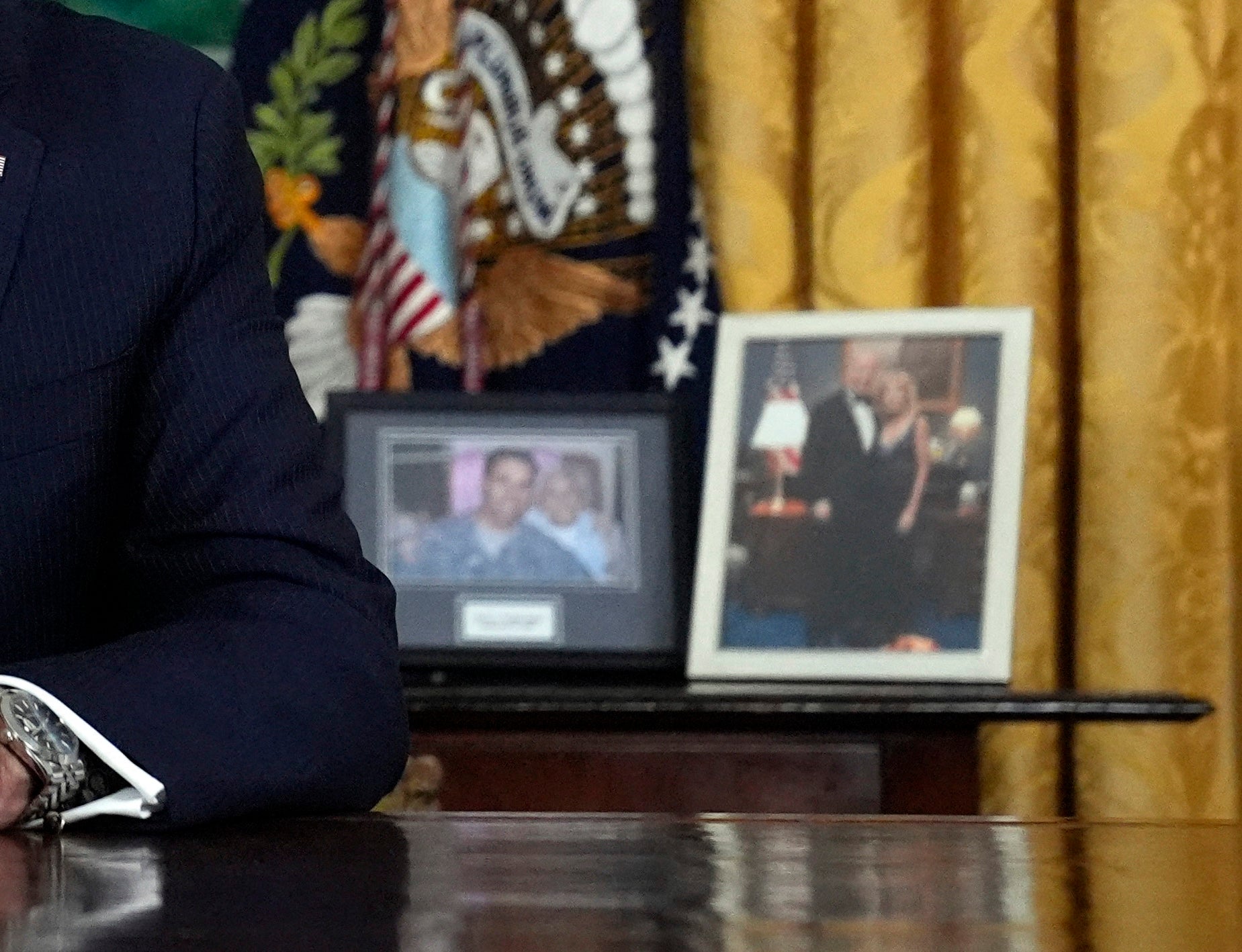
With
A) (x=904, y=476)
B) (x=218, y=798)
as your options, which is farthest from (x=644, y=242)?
(x=218, y=798)

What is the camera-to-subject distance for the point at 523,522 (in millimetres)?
2010

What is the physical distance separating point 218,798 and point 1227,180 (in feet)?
5.00

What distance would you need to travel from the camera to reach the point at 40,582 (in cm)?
128

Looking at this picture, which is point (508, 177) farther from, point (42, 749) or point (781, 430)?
point (42, 749)

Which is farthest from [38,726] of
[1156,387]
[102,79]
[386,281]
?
[1156,387]

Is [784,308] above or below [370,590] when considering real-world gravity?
above

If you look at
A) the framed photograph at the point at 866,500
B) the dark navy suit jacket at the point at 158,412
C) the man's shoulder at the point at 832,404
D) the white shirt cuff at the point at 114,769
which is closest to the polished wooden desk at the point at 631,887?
the white shirt cuff at the point at 114,769

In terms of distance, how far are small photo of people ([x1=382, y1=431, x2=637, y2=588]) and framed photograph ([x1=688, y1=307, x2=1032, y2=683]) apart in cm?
10

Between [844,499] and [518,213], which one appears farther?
[518,213]

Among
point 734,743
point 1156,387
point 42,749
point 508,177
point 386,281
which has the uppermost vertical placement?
point 508,177

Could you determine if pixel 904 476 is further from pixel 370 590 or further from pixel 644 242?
pixel 370 590

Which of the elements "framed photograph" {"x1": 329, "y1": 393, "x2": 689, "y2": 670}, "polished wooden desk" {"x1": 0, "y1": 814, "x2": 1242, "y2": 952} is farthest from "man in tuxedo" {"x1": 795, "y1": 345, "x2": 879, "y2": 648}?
"polished wooden desk" {"x1": 0, "y1": 814, "x2": 1242, "y2": 952}

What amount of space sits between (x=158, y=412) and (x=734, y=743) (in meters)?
0.67

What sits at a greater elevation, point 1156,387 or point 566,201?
Result: point 566,201
